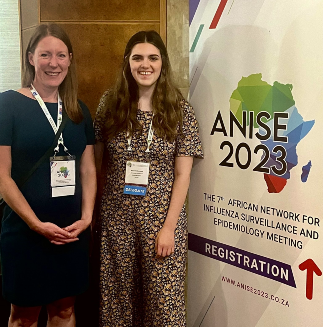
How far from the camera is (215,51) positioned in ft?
7.71

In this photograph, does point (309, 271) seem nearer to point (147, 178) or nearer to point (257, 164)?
point (257, 164)

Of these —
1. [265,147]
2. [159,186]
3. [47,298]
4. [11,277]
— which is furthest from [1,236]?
[265,147]

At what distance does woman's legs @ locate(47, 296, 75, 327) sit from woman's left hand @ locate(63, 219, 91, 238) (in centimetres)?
40

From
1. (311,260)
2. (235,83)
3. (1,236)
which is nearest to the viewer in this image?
(311,260)

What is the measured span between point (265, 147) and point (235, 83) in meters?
0.38

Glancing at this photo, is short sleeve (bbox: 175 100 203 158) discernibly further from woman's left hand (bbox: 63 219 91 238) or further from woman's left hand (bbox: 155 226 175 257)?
woman's left hand (bbox: 63 219 91 238)

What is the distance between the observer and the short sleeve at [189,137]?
2301 millimetres

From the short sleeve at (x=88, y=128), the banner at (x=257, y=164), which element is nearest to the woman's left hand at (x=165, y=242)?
the banner at (x=257, y=164)

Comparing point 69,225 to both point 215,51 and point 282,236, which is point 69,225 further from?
point 215,51

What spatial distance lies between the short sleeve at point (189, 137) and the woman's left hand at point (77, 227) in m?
0.60

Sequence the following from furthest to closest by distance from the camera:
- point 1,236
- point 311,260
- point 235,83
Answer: point 235,83
point 1,236
point 311,260

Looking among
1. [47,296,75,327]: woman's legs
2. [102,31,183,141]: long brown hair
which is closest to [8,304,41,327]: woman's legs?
[47,296,75,327]: woman's legs

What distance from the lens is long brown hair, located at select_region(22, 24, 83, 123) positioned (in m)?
2.07

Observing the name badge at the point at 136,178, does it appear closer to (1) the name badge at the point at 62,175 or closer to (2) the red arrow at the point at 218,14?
(1) the name badge at the point at 62,175
